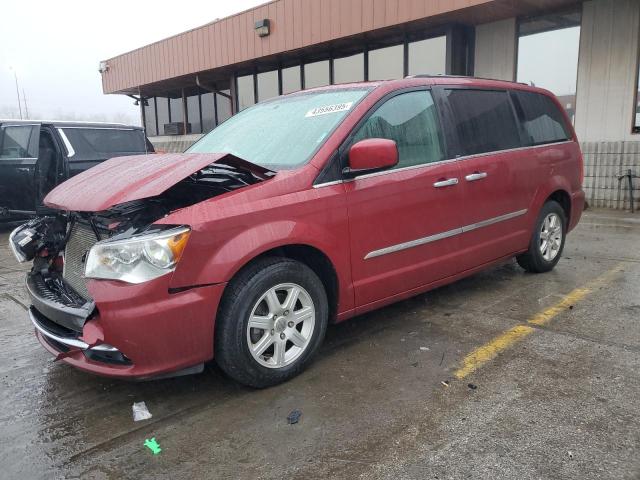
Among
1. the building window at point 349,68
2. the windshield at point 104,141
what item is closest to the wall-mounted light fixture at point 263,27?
the building window at point 349,68

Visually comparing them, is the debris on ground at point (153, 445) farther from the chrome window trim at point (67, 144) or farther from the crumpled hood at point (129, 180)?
the chrome window trim at point (67, 144)

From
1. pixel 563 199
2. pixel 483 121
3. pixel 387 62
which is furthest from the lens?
pixel 387 62

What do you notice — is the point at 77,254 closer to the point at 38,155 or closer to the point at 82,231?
the point at 82,231

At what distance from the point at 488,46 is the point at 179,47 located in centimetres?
967

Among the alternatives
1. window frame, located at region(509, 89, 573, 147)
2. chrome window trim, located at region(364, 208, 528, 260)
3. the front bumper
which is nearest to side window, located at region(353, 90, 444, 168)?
chrome window trim, located at region(364, 208, 528, 260)

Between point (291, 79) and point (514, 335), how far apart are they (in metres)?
11.6

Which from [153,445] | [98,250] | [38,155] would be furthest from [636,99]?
[38,155]

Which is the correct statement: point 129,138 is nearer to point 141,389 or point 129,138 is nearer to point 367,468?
point 141,389

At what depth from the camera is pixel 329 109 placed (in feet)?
11.2

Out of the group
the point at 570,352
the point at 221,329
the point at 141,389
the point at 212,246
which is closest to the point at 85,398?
the point at 141,389

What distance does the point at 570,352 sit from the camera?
10.6 feet

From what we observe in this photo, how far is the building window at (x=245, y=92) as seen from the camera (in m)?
15.0

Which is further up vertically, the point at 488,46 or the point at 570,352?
the point at 488,46

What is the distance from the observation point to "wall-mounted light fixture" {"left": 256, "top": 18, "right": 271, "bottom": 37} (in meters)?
12.4
